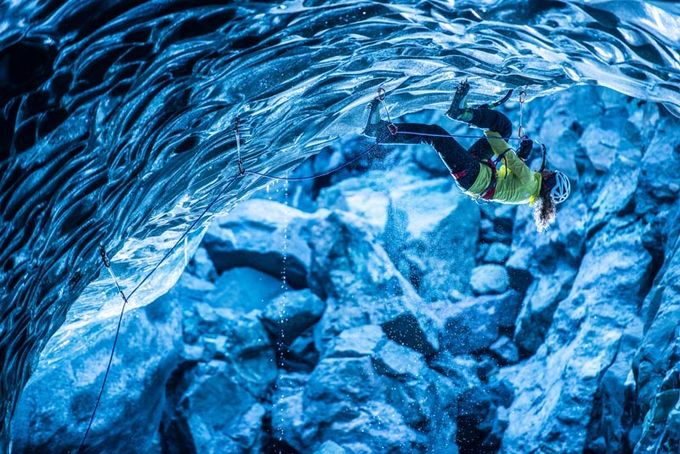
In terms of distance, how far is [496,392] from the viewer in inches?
480

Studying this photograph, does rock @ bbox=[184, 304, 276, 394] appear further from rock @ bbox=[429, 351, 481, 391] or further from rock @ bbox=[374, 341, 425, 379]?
rock @ bbox=[429, 351, 481, 391]

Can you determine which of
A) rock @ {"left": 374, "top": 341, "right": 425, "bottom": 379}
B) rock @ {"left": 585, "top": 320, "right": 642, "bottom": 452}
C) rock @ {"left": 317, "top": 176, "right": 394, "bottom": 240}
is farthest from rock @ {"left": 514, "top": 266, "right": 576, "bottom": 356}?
rock @ {"left": 317, "top": 176, "right": 394, "bottom": 240}

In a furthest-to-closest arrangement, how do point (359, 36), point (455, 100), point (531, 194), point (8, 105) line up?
1. point (531, 194)
2. point (455, 100)
3. point (359, 36)
4. point (8, 105)

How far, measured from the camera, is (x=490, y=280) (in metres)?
14.0

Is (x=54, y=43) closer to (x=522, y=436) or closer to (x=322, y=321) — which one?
(x=522, y=436)

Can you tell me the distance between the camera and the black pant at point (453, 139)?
6000 millimetres

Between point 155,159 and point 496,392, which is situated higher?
point 155,159

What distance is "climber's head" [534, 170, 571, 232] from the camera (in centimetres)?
657

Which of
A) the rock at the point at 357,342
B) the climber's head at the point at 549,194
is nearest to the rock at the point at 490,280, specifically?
the rock at the point at 357,342

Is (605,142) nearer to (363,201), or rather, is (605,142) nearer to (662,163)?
(662,163)

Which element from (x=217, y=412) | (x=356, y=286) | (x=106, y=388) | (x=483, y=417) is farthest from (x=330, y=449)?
(x=106, y=388)

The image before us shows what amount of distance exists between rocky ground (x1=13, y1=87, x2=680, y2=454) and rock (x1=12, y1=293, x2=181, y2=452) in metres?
0.03

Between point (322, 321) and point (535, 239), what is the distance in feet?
16.9

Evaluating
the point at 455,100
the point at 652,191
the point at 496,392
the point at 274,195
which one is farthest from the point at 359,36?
the point at 274,195
